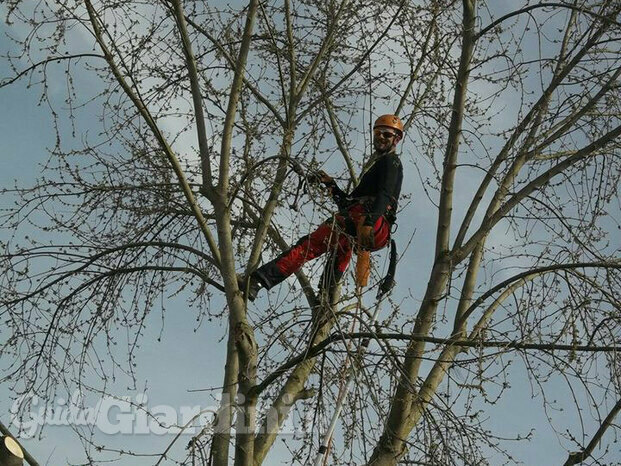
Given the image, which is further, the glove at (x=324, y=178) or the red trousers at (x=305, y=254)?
the red trousers at (x=305, y=254)

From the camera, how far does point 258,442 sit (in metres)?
8.07

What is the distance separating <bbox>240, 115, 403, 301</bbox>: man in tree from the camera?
761 centimetres

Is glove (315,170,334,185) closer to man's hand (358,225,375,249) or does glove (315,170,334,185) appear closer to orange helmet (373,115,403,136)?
man's hand (358,225,375,249)

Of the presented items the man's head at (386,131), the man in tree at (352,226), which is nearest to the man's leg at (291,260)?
the man in tree at (352,226)

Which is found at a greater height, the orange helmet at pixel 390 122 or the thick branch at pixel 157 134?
the orange helmet at pixel 390 122

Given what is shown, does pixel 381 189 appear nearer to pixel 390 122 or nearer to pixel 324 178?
pixel 324 178

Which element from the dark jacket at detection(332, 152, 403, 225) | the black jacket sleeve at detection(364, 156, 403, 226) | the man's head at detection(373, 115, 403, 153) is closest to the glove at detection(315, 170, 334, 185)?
the dark jacket at detection(332, 152, 403, 225)

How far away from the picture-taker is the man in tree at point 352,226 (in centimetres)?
761

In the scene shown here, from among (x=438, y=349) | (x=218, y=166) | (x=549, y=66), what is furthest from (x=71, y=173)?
(x=549, y=66)

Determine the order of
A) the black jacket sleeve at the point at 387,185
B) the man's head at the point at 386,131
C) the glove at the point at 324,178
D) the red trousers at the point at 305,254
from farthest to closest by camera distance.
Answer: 1. the man's head at the point at 386,131
2. the black jacket sleeve at the point at 387,185
3. the red trousers at the point at 305,254
4. the glove at the point at 324,178

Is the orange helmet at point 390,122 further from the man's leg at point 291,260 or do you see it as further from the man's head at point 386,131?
the man's leg at point 291,260

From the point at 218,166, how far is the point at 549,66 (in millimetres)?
2896

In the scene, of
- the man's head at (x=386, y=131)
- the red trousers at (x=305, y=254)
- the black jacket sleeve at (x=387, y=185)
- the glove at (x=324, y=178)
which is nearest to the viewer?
the glove at (x=324, y=178)

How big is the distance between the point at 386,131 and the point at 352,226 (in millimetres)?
1292
